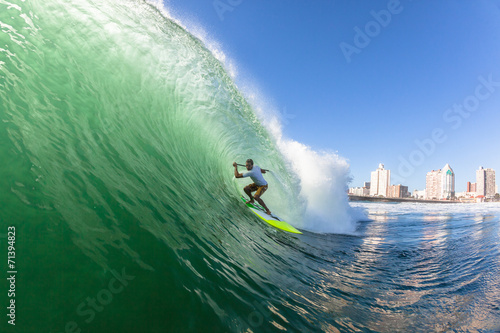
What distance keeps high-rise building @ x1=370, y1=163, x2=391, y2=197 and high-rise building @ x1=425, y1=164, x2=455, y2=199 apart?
555 inches

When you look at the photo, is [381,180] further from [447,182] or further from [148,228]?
[148,228]

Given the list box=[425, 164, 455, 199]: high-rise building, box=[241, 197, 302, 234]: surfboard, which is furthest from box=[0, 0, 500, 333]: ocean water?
box=[425, 164, 455, 199]: high-rise building

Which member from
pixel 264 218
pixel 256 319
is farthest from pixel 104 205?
pixel 264 218

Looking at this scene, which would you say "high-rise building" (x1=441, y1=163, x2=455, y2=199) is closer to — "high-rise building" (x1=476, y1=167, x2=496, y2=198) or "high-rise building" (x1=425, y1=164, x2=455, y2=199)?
"high-rise building" (x1=425, y1=164, x2=455, y2=199)

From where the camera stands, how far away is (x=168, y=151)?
6.39 metres

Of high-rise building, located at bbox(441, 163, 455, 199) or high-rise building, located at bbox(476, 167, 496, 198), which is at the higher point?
high-rise building, located at bbox(476, 167, 496, 198)

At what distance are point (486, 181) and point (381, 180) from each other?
35970mm

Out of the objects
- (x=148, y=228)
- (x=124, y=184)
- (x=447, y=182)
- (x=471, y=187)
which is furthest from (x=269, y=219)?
(x=471, y=187)

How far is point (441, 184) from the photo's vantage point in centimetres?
8388

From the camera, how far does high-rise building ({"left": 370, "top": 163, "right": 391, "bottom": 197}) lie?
87438 mm

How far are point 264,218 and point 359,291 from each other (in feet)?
13.6

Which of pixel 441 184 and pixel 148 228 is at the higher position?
pixel 441 184

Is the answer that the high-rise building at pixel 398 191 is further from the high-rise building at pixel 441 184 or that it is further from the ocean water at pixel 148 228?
the ocean water at pixel 148 228

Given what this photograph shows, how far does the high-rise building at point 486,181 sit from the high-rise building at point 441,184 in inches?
534
